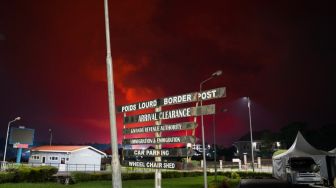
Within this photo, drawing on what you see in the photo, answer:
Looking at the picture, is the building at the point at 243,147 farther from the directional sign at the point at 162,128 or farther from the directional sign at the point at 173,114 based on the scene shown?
the directional sign at the point at 173,114

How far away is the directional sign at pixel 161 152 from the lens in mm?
12106

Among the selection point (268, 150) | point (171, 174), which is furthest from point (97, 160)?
point (268, 150)

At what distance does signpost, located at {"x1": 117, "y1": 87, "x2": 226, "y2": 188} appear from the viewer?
11978mm

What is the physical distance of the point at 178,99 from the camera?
42.0 ft

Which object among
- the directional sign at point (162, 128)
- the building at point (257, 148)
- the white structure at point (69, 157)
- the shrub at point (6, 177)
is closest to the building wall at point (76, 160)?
the white structure at point (69, 157)

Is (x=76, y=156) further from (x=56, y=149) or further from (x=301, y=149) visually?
(x=301, y=149)

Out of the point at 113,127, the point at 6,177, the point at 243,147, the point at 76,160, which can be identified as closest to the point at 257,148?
the point at 243,147

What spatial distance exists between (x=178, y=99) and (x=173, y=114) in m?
0.64

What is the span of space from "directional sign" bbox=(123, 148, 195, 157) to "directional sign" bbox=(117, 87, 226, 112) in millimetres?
1883

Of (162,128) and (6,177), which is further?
(6,177)

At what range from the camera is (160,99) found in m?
13.5

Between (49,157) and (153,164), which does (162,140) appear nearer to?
(153,164)

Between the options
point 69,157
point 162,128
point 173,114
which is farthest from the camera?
point 69,157

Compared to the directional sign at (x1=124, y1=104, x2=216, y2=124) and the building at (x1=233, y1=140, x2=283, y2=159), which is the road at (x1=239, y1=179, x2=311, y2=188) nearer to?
the directional sign at (x1=124, y1=104, x2=216, y2=124)
